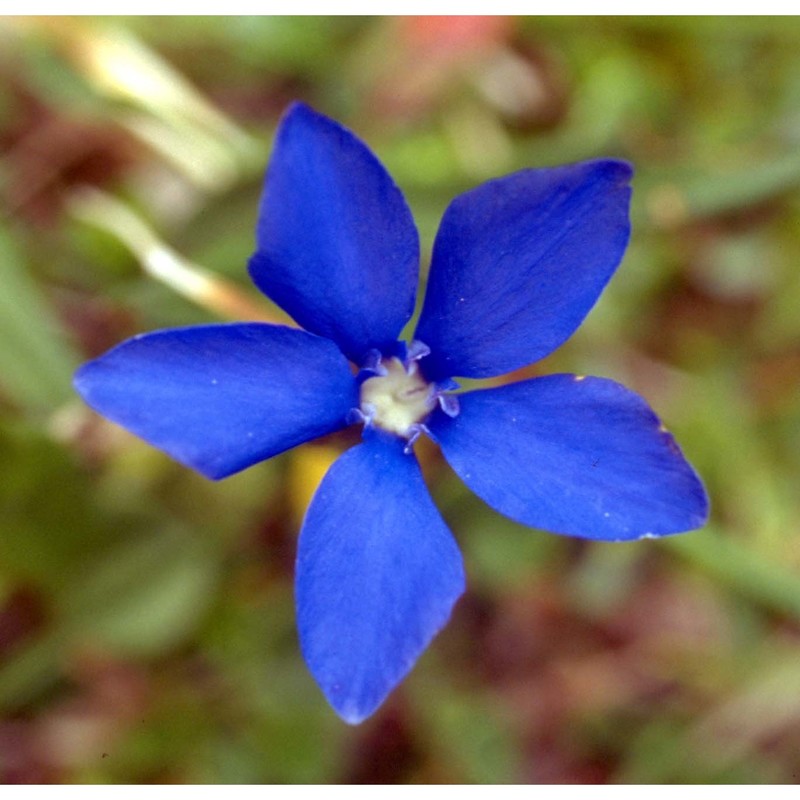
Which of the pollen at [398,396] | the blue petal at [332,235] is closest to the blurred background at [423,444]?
the pollen at [398,396]

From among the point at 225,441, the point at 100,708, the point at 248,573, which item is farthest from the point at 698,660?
the point at 225,441

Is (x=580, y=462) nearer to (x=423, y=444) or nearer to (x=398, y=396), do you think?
(x=398, y=396)

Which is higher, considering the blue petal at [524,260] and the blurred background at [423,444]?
the blue petal at [524,260]

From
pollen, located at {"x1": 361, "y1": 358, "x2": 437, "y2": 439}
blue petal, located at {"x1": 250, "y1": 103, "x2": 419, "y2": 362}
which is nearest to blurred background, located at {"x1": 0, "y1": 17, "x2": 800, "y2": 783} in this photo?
pollen, located at {"x1": 361, "y1": 358, "x2": 437, "y2": 439}

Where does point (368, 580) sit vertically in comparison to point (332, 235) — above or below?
below

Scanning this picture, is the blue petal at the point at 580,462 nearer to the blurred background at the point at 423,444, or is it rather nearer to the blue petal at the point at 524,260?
the blue petal at the point at 524,260

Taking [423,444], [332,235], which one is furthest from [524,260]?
[423,444]

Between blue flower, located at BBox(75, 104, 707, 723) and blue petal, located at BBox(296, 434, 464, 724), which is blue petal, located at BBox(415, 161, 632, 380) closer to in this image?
blue flower, located at BBox(75, 104, 707, 723)

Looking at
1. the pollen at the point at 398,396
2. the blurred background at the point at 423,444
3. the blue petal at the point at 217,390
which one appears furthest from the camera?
the blurred background at the point at 423,444
